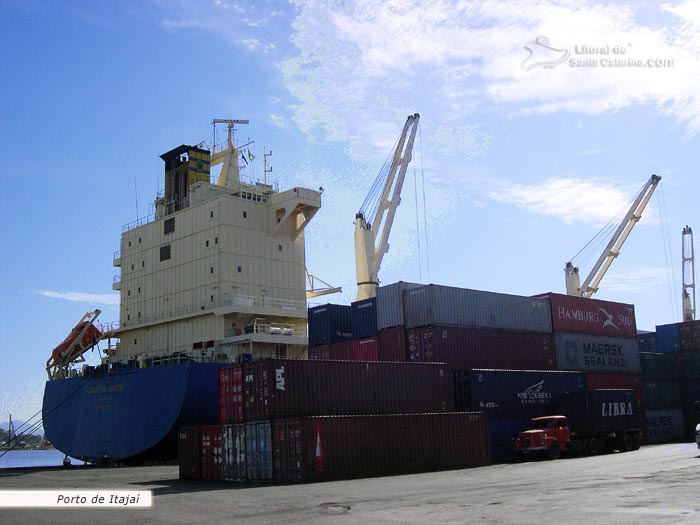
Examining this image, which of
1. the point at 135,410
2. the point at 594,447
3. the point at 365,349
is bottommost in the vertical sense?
the point at 594,447

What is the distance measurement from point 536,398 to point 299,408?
1325 cm

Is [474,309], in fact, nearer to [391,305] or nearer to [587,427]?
[391,305]

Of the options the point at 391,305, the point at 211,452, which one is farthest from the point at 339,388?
the point at 391,305

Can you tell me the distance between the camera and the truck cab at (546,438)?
28891mm

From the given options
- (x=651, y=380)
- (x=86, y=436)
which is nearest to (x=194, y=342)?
(x=86, y=436)

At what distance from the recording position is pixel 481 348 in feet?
108

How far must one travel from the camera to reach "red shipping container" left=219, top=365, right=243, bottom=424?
2506 cm

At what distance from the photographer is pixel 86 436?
136 ft

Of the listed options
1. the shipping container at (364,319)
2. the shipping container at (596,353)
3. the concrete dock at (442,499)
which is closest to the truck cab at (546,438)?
the concrete dock at (442,499)

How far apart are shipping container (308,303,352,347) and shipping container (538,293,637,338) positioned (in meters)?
10.7

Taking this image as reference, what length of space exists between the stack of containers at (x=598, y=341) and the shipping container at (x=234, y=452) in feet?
61.7

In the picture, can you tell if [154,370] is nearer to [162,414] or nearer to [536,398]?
[162,414]

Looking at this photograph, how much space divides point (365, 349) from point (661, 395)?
21.0 m

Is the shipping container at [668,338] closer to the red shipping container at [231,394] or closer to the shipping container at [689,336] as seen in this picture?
the shipping container at [689,336]
